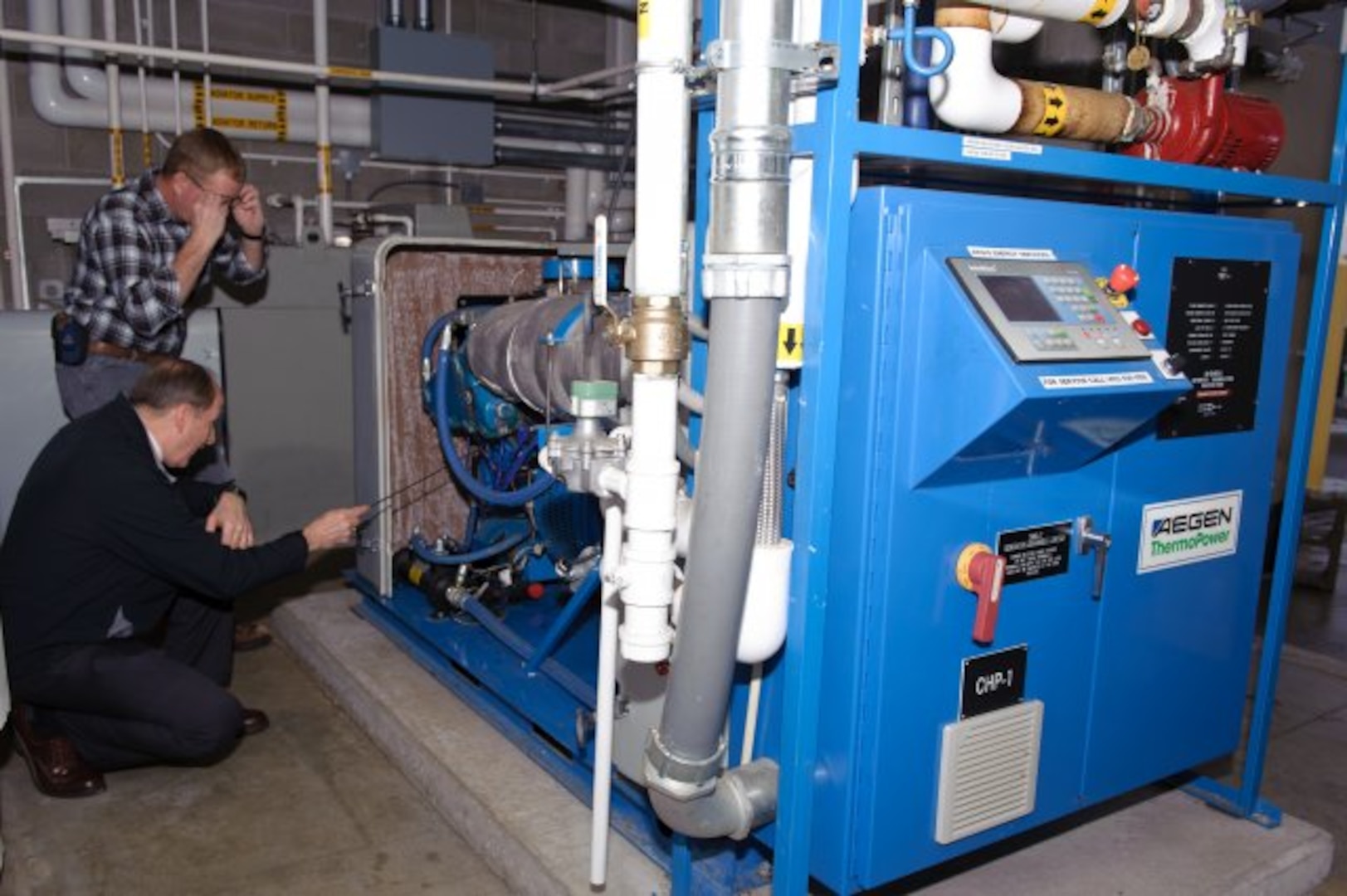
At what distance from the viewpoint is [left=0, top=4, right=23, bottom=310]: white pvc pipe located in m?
3.89

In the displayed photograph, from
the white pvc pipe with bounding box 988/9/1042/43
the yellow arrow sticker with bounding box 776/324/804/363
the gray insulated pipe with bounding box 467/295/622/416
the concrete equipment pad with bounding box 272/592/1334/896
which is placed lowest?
the concrete equipment pad with bounding box 272/592/1334/896

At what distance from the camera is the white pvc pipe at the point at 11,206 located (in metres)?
3.89

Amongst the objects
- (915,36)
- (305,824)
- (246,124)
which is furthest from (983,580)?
(246,124)

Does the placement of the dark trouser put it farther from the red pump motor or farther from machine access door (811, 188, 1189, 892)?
the red pump motor

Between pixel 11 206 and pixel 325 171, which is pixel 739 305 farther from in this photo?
pixel 11 206

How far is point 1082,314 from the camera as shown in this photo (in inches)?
62.2

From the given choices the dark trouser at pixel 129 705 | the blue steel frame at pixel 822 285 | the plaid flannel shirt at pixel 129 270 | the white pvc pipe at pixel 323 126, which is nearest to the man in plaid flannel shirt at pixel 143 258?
the plaid flannel shirt at pixel 129 270

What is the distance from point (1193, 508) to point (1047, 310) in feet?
2.23

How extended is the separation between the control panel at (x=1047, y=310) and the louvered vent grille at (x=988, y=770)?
61 cm

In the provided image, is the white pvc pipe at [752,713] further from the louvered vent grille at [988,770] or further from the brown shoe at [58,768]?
the brown shoe at [58,768]

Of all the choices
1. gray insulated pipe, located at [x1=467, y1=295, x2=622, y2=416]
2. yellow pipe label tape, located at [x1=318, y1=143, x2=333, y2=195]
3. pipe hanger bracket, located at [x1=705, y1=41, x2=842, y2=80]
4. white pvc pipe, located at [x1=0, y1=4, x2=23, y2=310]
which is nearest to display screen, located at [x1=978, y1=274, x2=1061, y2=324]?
pipe hanger bracket, located at [x1=705, y1=41, x2=842, y2=80]

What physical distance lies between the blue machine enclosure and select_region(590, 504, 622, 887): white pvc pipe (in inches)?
13.1

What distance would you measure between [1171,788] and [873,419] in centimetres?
141

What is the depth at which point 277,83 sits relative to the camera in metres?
4.38
